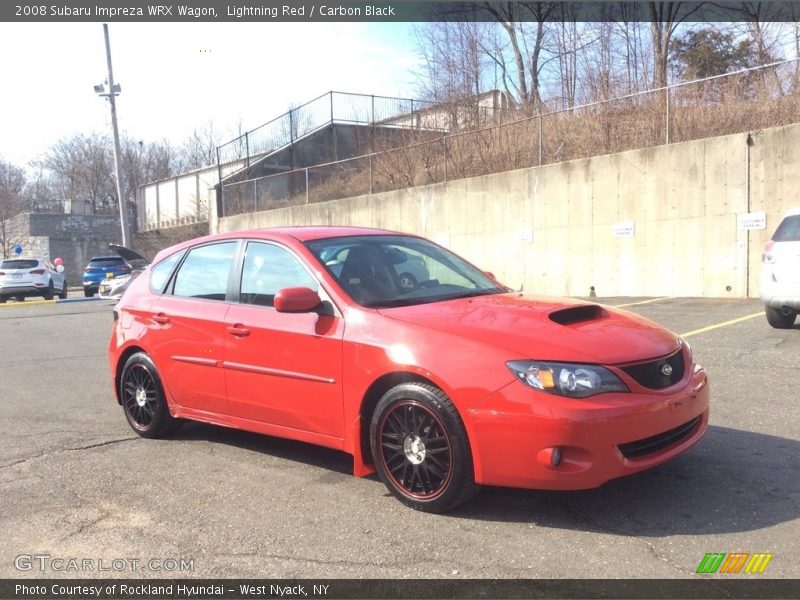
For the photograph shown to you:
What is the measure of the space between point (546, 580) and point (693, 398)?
143cm

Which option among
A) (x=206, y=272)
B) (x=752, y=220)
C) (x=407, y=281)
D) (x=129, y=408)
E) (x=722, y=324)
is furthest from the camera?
(x=752, y=220)

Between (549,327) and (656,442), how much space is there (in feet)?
2.63

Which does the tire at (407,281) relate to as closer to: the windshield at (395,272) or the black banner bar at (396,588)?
the windshield at (395,272)

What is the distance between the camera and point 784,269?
345 inches

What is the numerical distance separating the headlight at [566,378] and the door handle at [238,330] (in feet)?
6.37

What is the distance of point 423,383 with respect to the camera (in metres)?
3.79

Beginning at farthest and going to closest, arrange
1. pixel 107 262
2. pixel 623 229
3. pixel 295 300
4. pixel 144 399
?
pixel 107 262 → pixel 623 229 → pixel 144 399 → pixel 295 300

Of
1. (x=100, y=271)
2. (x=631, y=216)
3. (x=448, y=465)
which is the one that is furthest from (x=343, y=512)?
(x=100, y=271)

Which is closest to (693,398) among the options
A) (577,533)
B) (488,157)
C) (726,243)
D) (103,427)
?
(577,533)

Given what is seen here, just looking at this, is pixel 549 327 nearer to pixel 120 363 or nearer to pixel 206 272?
pixel 206 272

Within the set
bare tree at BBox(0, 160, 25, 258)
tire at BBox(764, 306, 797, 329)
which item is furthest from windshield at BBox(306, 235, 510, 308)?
bare tree at BBox(0, 160, 25, 258)

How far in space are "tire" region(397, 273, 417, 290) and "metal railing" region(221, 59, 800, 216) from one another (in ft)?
43.7

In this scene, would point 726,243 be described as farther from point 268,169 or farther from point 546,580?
point 268,169

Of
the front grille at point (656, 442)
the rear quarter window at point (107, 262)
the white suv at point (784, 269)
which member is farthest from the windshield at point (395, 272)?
the rear quarter window at point (107, 262)
